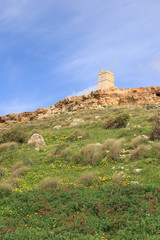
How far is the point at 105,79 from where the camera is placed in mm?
40875

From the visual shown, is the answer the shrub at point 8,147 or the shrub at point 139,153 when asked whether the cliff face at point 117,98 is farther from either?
the shrub at point 139,153

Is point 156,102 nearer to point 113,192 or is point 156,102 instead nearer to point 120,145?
point 120,145

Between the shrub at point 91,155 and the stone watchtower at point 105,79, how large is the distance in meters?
31.1

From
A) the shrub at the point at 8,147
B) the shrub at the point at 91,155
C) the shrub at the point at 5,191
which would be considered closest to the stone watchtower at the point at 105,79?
the shrub at the point at 8,147

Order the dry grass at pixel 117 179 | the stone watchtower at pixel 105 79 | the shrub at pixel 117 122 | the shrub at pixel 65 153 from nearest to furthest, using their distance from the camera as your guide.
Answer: the dry grass at pixel 117 179 < the shrub at pixel 65 153 < the shrub at pixel 117 122 < the stone watchtower at pixel 105 79

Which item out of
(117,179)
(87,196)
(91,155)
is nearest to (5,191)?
(87,196)

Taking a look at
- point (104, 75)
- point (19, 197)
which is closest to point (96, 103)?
point (104, 75)

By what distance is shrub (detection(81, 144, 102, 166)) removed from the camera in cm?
980

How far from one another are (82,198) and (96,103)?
103ft

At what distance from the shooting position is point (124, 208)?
219 inches

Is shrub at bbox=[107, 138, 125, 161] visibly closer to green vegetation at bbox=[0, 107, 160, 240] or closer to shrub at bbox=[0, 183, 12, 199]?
green vegetation at bbox=[0, 107, 160, 240]

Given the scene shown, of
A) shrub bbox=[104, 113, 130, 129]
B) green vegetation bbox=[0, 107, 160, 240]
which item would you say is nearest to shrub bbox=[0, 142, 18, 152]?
green vegetation bbox=[0, 107, 160, 240]

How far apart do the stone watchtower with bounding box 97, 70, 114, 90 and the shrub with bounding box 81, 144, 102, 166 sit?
3105 cm

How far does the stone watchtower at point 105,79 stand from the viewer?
40.7m
